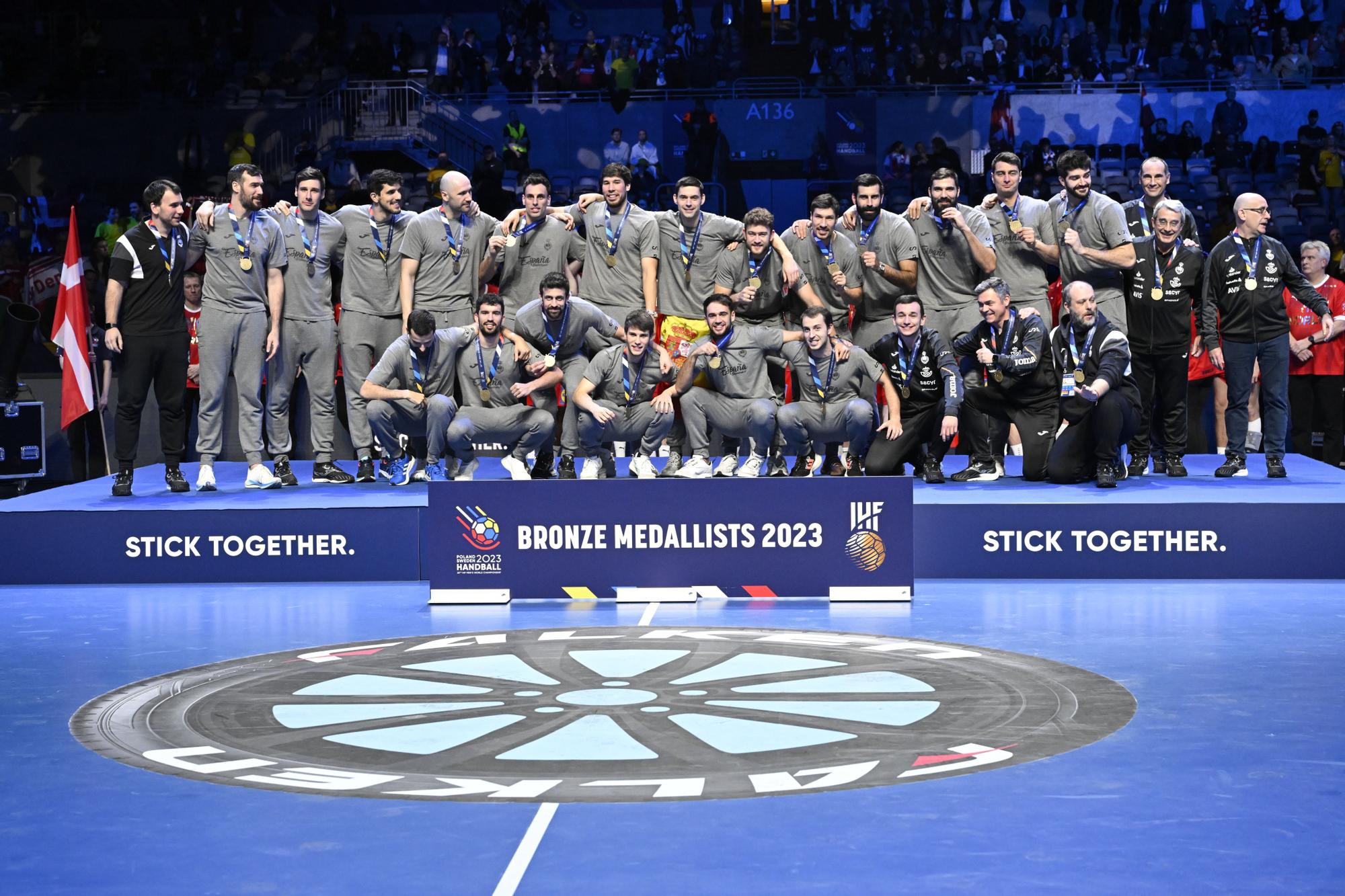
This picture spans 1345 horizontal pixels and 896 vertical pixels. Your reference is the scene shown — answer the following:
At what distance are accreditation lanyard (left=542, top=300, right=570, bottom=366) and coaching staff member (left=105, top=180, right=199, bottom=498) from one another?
7.98 ft

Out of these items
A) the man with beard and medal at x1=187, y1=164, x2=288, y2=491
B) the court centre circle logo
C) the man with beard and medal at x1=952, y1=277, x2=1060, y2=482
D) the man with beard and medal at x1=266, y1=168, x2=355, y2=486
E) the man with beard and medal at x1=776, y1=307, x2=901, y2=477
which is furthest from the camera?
the man with beard and medal at x1=266, y1=168, x2=355, y2=486

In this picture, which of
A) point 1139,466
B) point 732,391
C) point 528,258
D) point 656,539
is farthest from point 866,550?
point 528,258

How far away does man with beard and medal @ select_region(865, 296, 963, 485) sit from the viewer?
31.7 feet

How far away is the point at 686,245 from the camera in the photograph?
10.2 m

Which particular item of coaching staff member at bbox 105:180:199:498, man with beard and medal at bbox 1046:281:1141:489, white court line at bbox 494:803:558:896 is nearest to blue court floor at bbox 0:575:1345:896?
white court line at bbox 494:803:558:896

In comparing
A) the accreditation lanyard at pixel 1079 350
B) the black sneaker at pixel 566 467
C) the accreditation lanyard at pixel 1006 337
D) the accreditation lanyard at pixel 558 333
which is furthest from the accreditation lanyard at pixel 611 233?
the accreditation lanyard at pixel 1079 350

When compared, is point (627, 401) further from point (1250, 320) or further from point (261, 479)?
point (1250, 320)

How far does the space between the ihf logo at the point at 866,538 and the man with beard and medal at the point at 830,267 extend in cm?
246

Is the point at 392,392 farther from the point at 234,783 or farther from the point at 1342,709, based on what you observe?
the point at 1342,709

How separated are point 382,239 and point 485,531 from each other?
3.05 m

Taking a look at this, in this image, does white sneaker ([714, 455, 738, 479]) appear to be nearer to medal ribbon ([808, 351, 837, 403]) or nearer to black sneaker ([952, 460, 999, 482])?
medal ribbon ([808, 351, 837, 403])

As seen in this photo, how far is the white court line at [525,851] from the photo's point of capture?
3445 millimetres

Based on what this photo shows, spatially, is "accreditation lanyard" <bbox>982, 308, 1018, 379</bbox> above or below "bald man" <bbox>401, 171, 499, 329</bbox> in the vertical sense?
below

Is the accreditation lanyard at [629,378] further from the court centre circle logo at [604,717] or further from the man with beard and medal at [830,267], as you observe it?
the court centre circle logo at [604,717]
